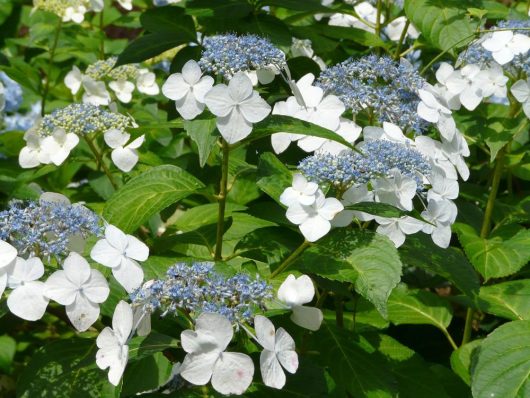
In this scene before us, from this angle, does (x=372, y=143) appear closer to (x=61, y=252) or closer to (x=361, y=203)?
(x=361, y=203)

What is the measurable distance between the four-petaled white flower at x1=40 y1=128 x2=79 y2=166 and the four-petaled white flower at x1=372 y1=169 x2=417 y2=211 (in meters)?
0.82

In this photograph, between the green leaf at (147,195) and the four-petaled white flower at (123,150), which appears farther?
the four-petaled white flower at (123,150)

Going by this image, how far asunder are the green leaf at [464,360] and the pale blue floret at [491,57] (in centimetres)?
67

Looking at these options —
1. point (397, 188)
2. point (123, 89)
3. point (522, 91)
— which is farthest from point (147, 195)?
point (123, 89)

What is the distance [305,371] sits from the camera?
1.63m

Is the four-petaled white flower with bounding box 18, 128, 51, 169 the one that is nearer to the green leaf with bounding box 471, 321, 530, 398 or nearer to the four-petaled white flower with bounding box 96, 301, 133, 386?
the four-petaled white flower with bounding box 96, 301, 133, 386

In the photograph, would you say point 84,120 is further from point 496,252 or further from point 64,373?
point 496,252

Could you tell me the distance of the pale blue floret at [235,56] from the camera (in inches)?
60.1

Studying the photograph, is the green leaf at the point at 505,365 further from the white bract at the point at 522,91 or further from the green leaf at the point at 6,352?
the green leaf at the point at 6,352

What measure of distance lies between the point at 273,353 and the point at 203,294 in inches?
5.3

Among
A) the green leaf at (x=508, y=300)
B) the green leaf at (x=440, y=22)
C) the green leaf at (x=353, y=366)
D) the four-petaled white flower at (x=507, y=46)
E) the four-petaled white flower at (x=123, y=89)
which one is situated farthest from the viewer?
the four-petaled white flower at (x=123, y=89)

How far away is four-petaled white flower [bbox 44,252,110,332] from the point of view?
4.46 feet

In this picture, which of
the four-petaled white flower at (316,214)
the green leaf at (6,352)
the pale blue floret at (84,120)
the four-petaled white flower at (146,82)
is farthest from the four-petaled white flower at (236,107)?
the four-petaled white flower at (146,82)

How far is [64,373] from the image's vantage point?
1.63 m
